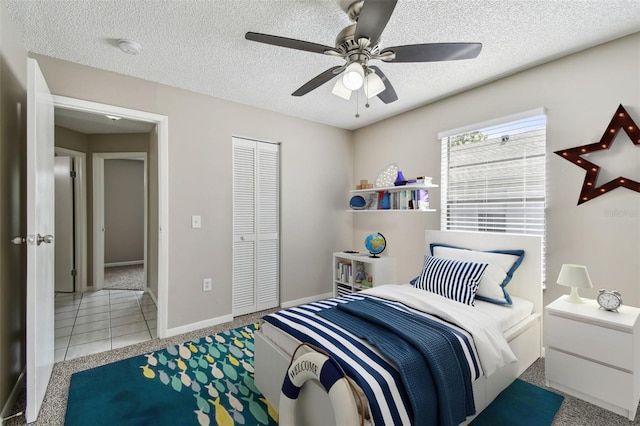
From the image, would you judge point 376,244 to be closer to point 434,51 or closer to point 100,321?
point 434,51

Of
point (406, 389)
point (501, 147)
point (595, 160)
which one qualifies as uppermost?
point (501, 147)

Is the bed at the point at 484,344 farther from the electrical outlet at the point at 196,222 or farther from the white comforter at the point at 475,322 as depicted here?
the electrical outlet at the point at 196,222

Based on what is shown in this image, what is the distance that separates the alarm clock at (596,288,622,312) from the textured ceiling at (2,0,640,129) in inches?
70.1

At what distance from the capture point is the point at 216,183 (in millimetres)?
3223

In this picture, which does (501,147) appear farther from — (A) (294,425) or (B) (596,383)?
(A) (294,425)

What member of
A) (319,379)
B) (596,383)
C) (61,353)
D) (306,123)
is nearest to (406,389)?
(319,379)

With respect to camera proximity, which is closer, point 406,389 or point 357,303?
point 406,389

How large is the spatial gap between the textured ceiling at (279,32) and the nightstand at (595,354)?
1.89 metres

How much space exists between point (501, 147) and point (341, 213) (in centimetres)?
214

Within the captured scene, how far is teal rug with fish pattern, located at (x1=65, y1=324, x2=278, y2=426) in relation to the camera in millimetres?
1785

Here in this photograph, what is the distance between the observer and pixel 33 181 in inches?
68.4

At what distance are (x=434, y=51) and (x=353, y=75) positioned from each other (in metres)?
0.46

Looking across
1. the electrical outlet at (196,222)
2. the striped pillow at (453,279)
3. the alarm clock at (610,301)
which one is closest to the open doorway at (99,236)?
the electrical outlet at (196,222)

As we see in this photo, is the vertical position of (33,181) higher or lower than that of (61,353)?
higher
